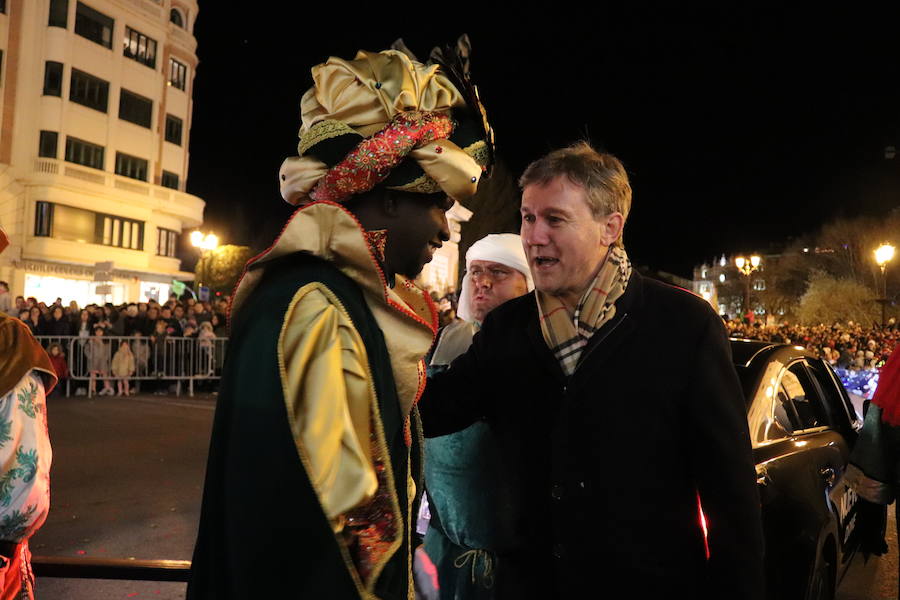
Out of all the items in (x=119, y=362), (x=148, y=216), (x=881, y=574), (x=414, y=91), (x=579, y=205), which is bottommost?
(x=881, y=574)

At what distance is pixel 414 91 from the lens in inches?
66.0

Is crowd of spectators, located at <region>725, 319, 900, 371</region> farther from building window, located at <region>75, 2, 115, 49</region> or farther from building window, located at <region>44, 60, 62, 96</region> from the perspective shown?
building window, located at <region>75, 2, 115, 49</region>

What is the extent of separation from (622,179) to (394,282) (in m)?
1.06

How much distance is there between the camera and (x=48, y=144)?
1192 inches

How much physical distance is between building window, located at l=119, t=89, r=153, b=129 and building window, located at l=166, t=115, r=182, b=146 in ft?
5.16

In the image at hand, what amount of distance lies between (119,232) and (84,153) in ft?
13.3

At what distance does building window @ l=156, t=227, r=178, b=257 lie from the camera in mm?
35688

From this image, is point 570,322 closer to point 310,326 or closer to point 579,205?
point 579,205

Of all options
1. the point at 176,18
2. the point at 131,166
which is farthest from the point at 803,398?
the point at 176,18

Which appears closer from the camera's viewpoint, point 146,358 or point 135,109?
point 146,358

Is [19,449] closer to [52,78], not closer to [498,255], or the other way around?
[498,255]

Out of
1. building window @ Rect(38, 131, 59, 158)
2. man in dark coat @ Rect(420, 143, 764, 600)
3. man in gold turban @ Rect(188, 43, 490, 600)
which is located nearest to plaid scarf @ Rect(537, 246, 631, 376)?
man in dark coat @ Rect(420, 143, 764, 600)

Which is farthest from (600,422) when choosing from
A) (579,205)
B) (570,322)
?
(579,205)

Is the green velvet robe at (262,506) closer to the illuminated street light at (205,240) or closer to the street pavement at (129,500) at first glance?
the street pavement at (129,500)
